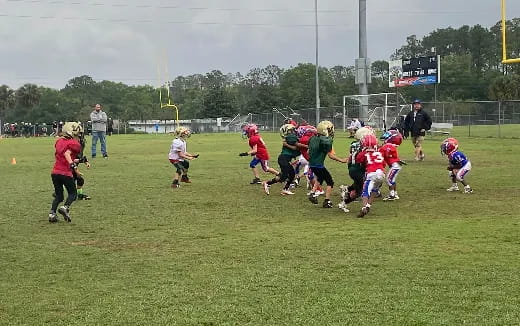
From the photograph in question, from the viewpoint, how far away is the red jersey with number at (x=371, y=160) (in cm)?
1066

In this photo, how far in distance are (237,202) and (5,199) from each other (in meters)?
4.98

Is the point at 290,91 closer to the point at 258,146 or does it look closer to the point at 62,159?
the point at 258,146

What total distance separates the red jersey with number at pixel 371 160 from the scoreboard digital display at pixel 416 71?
56.5m

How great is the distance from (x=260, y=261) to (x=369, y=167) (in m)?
3.96

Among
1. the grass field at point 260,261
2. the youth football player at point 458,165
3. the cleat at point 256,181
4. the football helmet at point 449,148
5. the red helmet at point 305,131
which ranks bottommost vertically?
the grass field at point 260,261

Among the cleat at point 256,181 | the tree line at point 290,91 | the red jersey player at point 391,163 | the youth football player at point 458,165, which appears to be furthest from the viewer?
the tree line at point 290,91

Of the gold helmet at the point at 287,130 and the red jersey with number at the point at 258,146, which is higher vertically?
the gold helmet at the point at 287,130

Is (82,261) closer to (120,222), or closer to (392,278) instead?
(120,222)

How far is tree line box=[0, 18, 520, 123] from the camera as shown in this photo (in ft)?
331

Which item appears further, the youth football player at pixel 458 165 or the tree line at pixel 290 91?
the tree line at pixel 290 91

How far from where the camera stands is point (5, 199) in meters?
13.4

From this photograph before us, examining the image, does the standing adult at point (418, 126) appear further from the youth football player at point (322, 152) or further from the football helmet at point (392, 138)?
the youth football player at point (322, 152)

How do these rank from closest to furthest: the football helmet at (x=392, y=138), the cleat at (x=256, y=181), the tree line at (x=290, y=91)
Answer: the football helmet at (x=392, y=138), the cleat at (x=256, y=181), the tree line at (x=290, y=91)

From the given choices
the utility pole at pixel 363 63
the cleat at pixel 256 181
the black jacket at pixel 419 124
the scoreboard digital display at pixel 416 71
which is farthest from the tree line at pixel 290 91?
the cleat at pixel 256 181
